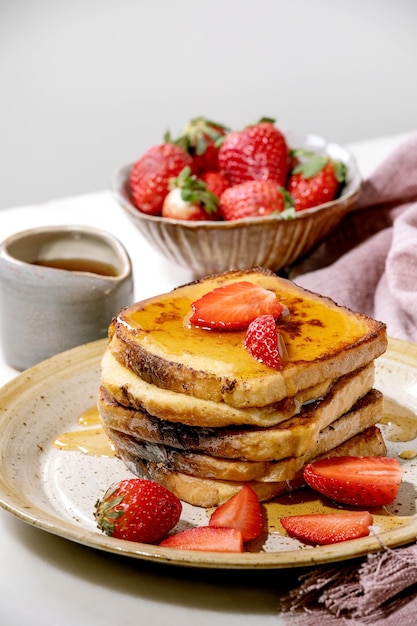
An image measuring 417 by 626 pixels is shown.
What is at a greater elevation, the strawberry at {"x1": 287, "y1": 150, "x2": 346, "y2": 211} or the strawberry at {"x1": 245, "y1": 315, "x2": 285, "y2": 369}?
the strawberry at {"x1": 245, "y1": 315, "x2": 285, "y2": 369}

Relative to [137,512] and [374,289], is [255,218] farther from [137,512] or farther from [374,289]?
[137,512]

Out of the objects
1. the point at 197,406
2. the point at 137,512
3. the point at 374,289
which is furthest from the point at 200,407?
the point at 374,289

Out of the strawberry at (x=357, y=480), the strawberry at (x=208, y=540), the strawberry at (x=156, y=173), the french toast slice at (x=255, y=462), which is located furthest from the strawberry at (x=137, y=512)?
the strawberry at (x=156, y=173)

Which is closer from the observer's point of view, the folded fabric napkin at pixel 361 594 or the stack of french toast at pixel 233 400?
Answer: the folded fabric napkin at pixel 361 594

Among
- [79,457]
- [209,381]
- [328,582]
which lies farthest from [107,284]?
[328,582]

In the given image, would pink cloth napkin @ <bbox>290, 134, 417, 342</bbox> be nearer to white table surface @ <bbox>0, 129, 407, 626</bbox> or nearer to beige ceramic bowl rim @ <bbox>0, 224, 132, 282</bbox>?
beige ceramic bowl rim @ <bbox>0, 224, 132, 282</bbox>

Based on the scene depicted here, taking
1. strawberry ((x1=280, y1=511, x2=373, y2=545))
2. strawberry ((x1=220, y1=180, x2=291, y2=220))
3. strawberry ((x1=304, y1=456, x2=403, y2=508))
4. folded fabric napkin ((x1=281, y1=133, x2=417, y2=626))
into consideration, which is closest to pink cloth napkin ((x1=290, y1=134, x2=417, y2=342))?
folded fabric napkin ((x1=281, y1=133, x2=417, y2=626))

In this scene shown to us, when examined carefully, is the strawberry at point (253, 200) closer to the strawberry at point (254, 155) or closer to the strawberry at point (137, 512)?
the strawberry at point (254, 155)
